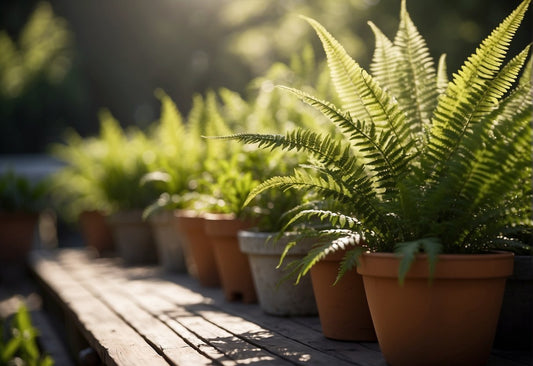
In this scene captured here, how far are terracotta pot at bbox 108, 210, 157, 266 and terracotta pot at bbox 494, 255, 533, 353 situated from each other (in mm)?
3914

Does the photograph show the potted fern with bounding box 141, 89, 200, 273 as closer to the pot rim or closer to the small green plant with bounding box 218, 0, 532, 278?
the small green plant with bounding box 218, 0, 532, 278

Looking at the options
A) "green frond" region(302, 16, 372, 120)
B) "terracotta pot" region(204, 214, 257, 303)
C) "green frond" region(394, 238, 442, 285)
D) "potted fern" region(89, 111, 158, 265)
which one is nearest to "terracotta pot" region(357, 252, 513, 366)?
"green frond" region(394, 238, 442, 285)

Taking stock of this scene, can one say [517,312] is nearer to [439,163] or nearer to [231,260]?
[439,163]

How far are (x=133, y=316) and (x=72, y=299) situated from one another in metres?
0.90

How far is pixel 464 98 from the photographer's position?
88.0 inches

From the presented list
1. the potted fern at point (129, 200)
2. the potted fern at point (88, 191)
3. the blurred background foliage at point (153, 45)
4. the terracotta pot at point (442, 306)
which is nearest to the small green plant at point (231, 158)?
the potted fern at point (129, 200)

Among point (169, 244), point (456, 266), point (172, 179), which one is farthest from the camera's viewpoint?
point (169, 244)

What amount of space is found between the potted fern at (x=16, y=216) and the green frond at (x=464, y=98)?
5786 mm

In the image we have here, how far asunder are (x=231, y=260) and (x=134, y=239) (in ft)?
8.07

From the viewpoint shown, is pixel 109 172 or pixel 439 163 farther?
pixel 109 172

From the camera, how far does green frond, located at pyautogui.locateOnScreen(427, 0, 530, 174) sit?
220 cm

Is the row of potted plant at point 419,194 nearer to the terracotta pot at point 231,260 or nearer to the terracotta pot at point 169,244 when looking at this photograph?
the terracotta pot at point 231,260

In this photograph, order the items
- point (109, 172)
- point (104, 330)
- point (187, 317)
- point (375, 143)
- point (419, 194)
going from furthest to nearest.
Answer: point (109, 172), point (187, 317), point (104, 330), point (375, 143), point (419, 194)

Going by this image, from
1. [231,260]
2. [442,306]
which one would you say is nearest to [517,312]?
[442,306]
